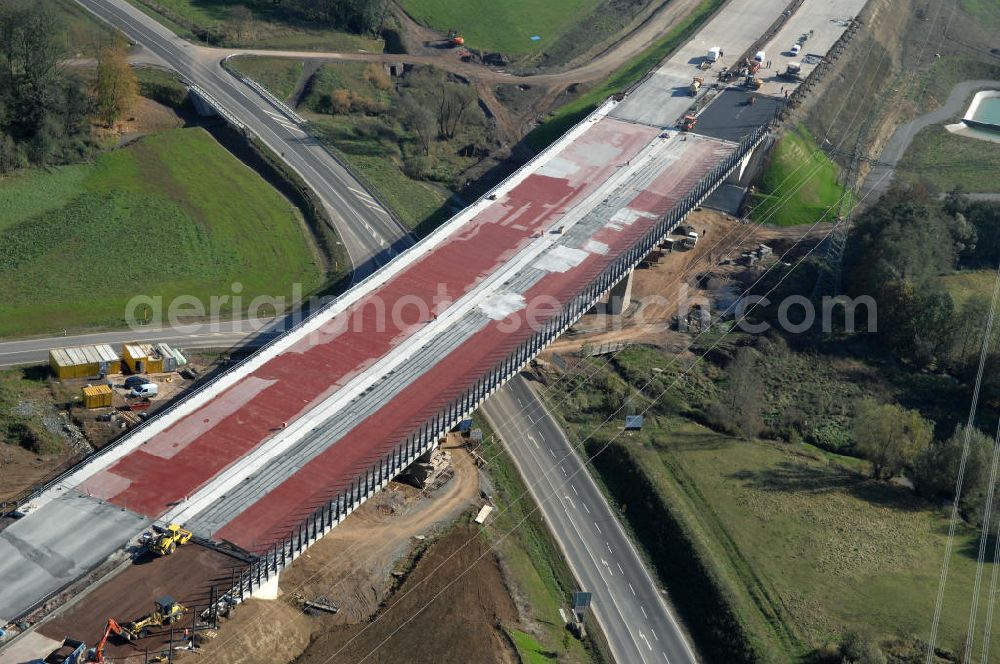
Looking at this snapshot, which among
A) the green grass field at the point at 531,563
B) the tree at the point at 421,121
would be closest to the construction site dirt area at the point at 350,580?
the green grass field at the point at 531,563

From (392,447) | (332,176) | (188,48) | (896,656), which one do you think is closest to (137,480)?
(392,447)

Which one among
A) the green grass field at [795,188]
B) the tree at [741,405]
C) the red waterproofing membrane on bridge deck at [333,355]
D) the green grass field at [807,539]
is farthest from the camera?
the green grass field at [795,188]

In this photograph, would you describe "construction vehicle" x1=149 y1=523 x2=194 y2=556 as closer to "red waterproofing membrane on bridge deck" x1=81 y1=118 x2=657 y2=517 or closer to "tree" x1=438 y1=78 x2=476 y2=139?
"red waterproofing membrane on bridge deck" x1=81 y1=118 x2=657 y2=517

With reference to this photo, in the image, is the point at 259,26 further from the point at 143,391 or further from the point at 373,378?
the point at 373,378

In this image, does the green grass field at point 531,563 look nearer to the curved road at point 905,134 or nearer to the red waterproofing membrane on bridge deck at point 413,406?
the red waterproofing membrane on bridge deck at point 413,406

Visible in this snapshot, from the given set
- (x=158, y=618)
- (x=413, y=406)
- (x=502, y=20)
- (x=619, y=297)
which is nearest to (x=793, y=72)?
(x=502, y=20)

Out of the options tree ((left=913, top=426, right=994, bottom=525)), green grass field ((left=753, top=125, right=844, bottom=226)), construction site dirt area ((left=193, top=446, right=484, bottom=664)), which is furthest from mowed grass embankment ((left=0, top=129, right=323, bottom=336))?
tree ((left=913, top=426, right=994, bottom=525))
